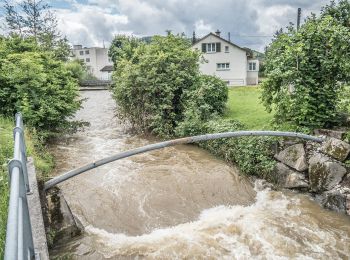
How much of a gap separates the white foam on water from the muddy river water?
0.06 ft

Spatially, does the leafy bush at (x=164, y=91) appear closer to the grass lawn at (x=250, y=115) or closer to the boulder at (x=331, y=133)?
the grass lawn at (x=250, y=115)

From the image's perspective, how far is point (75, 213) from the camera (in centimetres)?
759

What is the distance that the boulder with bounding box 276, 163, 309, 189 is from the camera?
31.4 ft

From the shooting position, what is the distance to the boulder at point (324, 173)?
29.7 feet

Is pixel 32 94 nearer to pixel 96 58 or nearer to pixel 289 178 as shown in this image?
pixel 289 178

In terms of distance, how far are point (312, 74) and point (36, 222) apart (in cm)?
954

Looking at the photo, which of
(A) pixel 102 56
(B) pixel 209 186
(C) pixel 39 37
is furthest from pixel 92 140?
(A) pixel 102 56

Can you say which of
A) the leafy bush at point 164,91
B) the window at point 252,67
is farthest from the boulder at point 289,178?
the window at point 252,67

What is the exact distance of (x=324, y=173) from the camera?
9.27 metres

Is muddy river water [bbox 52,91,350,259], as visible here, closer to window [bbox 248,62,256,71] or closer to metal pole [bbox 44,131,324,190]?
metal pole [bbox 44,131,324,190]

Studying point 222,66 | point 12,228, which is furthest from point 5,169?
point 222,66

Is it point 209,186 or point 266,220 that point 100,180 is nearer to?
point 209,186

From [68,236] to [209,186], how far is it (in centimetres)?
434

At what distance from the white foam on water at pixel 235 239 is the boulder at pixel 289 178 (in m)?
1.62
